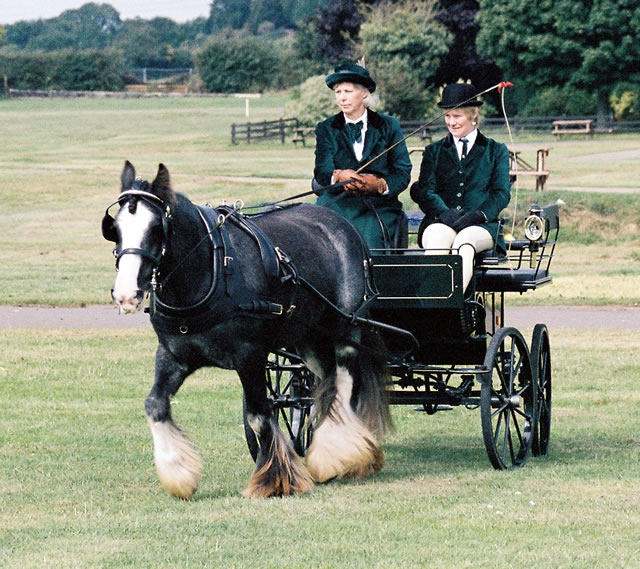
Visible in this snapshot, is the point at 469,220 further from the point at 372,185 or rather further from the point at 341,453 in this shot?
the point at 341,453

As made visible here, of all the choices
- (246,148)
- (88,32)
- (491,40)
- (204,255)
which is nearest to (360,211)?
(204,255)

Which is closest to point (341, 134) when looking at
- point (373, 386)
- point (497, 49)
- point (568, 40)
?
point (373, 386)

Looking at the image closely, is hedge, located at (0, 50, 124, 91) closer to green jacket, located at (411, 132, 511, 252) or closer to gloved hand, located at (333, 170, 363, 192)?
green jacket, located at (411, 132, 511, 252)

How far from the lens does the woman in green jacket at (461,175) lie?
870 cm

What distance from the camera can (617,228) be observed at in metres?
25.8

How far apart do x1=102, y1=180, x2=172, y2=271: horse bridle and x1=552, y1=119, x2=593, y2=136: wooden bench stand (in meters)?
45.3

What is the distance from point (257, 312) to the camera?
7.10 meters

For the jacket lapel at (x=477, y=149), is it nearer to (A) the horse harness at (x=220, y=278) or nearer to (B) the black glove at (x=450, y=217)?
(B) the black glove at (x=450, y=217)

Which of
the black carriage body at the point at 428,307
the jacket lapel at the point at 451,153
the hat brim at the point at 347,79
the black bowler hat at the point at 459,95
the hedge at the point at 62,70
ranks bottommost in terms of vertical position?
the black carriage body at the point at 428,307

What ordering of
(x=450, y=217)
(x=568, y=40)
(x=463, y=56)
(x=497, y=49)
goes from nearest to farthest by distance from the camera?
(x=450, y=217) < (x=568, y=40) < (x=497, y=49) < (x=463, y=56)

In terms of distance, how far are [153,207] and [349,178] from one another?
1.96 m

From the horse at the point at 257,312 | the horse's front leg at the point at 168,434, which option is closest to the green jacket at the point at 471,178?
the horse at the point at 257,312

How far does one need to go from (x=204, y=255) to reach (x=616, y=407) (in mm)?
4922

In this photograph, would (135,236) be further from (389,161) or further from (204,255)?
(389,161)
